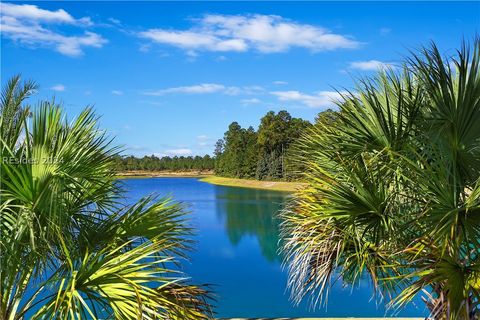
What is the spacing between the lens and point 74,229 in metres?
3.60

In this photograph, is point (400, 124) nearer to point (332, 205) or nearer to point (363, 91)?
point (363, 91)

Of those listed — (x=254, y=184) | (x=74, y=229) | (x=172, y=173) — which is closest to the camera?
(x=74, y=229)

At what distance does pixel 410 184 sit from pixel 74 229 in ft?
8.44

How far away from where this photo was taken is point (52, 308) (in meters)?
2.92

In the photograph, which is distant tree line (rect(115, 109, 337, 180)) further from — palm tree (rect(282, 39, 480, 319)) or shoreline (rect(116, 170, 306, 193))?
palm tree (rect(282, 39, 480, 319))

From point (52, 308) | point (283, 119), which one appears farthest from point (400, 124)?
point (283, 119)

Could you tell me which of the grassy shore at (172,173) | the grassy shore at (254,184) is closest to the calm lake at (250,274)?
the grassy shore at (254,184)

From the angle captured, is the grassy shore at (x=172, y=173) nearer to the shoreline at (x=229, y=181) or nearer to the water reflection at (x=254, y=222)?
the shoreline at (x=229, y=181)

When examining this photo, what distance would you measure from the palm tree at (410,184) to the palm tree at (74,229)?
134 centimetres

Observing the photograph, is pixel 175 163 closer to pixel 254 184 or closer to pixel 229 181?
pixel 229 181

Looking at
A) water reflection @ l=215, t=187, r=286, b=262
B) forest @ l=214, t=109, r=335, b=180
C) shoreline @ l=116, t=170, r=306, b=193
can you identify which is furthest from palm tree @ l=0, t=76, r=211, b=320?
forest @ l=214, t=109, r=335, b=180

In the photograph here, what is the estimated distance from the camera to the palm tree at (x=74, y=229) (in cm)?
297

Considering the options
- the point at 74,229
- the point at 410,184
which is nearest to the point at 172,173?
the point at 74,229

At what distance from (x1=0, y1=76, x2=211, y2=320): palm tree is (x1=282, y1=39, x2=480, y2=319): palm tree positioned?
1.34m
